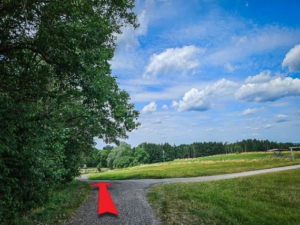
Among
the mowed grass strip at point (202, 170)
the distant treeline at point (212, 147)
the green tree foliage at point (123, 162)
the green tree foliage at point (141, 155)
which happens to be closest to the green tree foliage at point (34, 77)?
the mowed grass strip at point (202, 170)

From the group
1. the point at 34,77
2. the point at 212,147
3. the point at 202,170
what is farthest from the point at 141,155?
the point at 34,77

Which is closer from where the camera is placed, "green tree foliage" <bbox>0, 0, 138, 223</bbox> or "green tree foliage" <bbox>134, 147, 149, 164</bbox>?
"green tree foliage" <bbox>0, 0, 138, 223</bbox>

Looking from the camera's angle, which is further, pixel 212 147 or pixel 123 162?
→ pixel 212 147

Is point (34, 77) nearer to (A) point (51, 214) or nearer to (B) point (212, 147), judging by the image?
(A) point (51, 214)

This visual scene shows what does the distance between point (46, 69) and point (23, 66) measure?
2.49 feet

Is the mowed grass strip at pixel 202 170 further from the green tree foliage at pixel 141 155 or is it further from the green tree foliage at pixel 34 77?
the green tree foliage at pixel 141 155

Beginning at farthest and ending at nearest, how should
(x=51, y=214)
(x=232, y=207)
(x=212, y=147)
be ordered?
(x=212, y=147) < (x=232, y=207) < (x=51, y=214)

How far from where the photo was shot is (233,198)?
9781 mm

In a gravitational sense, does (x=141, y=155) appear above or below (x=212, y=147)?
below

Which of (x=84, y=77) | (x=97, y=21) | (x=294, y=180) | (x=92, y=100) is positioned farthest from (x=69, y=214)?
(x=294, y=180)

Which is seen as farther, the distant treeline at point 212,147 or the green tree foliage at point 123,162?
the distant treeline at point 212,147

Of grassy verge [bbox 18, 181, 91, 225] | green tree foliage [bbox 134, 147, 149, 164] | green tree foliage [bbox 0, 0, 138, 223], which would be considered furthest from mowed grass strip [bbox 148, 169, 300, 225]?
green tree foliage [bbox 134, 147, 149, 164]

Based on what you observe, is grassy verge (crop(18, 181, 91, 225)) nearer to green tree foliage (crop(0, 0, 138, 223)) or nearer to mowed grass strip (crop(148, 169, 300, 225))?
green tree foliage (crop(0, 0, 138, 223))

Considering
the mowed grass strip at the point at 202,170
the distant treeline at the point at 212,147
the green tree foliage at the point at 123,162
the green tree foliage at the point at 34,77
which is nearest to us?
the green tree foliage at the point at 34,77
